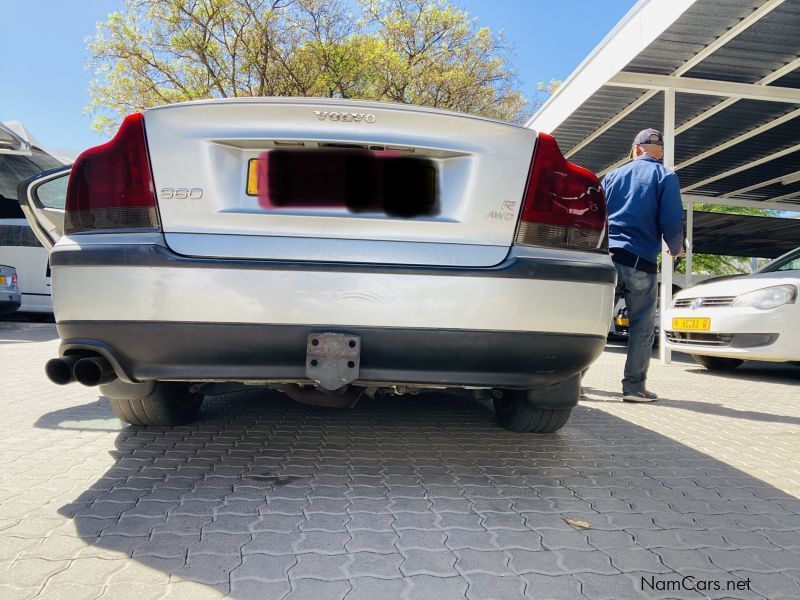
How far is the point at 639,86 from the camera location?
25.8 feet

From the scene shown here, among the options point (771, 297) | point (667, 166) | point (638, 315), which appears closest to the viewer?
point (638, 315)

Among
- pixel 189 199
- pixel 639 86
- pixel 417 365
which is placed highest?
pixel 639 86

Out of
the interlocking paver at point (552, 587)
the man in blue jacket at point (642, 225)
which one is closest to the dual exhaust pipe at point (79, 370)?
the interlocking paver at point (552, 587)

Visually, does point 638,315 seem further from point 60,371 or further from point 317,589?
point 60,371

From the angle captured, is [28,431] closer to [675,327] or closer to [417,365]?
[417,365]

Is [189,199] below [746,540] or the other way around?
the other way around

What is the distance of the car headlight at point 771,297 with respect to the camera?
5820 mm

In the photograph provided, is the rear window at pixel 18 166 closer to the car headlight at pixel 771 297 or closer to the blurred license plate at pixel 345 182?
the car headlight at pixel 771 297

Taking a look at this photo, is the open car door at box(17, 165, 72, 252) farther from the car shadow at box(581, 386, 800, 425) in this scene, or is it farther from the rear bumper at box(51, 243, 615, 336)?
the car shadow at box(581, 386, 800, 425)

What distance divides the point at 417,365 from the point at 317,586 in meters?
0.79

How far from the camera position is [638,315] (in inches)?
178

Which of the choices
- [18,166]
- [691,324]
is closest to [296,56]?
[18,166]

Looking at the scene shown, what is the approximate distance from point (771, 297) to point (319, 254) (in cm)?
534

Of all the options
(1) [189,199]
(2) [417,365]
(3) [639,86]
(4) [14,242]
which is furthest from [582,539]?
(4) [14,242]
